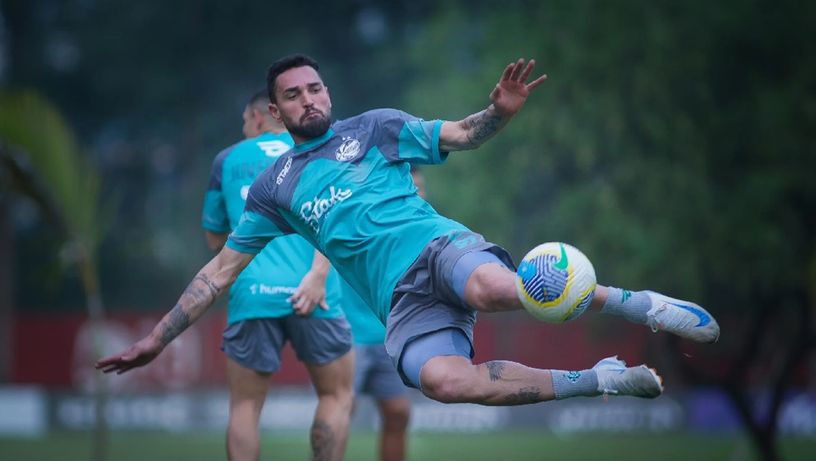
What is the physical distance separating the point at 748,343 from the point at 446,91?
12.0m

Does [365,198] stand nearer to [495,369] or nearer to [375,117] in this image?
[375,117]

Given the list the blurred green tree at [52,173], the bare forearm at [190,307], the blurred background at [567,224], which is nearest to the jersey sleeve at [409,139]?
the bare forearm at [190,307]

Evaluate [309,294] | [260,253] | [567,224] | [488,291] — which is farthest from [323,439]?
[567,224]

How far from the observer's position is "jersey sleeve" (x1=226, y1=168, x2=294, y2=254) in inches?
230

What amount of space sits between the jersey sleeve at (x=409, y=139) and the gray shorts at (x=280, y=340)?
5.11 feet

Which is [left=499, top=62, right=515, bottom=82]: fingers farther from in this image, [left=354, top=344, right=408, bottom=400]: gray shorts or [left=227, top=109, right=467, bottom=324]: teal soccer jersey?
[left=354, top=344, right=408, bottom=400]: gray shorts

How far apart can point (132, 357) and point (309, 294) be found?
140cm

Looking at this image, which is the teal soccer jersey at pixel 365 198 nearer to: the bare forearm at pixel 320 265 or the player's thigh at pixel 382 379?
the bare forearm at pixel 320 265

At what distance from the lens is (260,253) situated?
22.9 feet

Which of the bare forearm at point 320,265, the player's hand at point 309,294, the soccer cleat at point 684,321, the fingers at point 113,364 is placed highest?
the bare forearm at point 320,265

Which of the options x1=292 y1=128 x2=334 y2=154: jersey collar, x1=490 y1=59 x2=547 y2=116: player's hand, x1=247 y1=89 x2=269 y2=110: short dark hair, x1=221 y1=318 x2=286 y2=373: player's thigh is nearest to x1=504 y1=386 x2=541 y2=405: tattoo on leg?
x1=490 y1=59 x2=547 y2=116: player's hand

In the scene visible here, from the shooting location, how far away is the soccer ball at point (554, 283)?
15.8 feet

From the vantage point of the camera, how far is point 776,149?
18406 millimetres

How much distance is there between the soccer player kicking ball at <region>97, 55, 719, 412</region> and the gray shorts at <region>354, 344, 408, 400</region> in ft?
8.46
